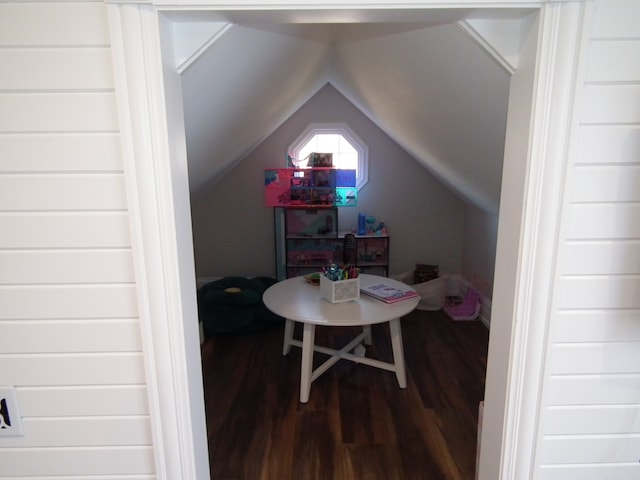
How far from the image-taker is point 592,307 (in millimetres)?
815

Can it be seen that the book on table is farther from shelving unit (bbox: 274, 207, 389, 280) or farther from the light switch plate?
the light switch plate

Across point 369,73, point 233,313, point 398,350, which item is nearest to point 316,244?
point 233,313

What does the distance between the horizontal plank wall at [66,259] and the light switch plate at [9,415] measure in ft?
0.05

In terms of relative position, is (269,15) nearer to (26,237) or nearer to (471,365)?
(26,237)

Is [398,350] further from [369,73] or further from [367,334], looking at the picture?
[369,73]

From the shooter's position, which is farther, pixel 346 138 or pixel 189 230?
Answer: pixel 346 138

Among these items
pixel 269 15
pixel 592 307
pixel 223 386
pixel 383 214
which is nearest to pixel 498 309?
pixel 592 307

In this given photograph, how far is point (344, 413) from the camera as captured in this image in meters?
2.09

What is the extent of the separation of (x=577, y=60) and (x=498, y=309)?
0.51 metres

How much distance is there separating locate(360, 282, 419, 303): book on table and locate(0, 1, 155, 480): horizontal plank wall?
5.26 feet

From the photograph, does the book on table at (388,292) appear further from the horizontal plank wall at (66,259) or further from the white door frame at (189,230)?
the horizontal plank wall at (66,259)

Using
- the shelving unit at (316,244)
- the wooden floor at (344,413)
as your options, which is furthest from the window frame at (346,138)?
the wooden floor at (344,413)

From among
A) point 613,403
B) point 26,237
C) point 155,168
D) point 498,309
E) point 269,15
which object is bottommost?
point 613,403

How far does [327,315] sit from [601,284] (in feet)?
4.69
